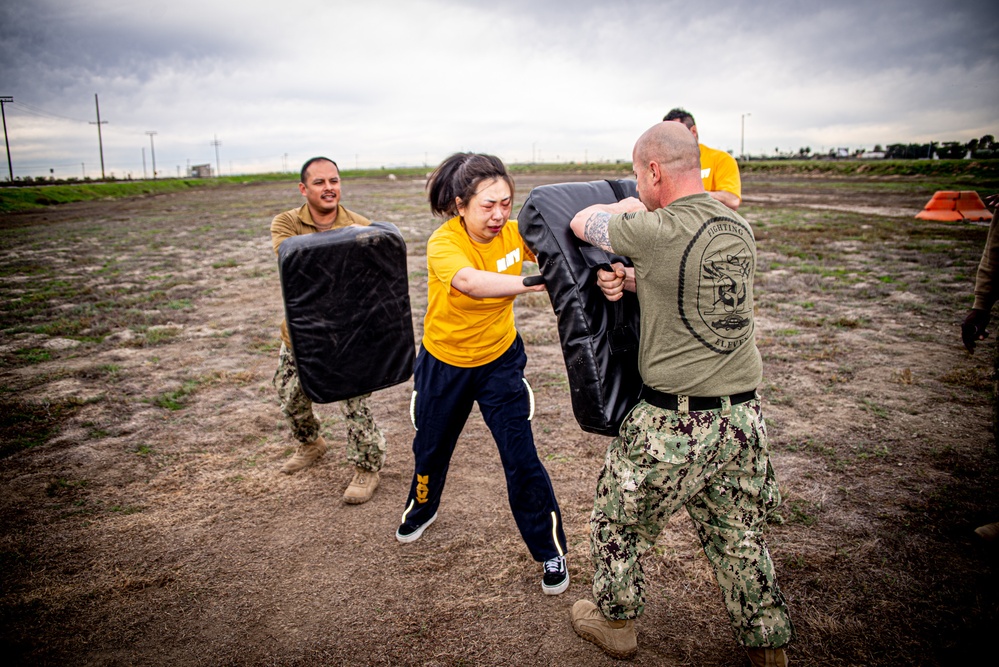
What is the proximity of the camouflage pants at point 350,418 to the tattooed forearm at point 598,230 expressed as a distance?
97.6 inches

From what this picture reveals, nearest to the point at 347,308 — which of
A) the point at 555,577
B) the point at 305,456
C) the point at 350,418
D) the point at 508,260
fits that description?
the point at 350,418

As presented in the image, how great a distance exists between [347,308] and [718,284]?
239 centimetres

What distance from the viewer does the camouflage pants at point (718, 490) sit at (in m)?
2.27

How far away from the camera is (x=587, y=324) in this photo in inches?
96.6

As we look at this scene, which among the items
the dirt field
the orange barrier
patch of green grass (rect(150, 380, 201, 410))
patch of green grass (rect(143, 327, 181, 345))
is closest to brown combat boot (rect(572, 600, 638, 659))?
the dirt field

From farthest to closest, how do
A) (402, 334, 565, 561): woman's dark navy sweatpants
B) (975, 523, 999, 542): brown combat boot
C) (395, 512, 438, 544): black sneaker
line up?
(395, 512, 438, 544): black sneaker → (975, 523, 999, 542): brown combat boot → (402, 334, 565, 561): woman's dark navy sweatpants

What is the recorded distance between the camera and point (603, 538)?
8.30 feet

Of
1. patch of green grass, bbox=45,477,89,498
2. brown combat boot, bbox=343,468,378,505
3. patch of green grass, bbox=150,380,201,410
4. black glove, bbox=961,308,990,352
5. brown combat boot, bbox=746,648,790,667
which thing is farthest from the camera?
patch of green grass, bbox=150,380,201,410

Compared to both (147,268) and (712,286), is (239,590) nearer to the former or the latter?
(712,286)

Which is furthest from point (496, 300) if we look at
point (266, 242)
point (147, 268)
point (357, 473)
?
point (266, 242)

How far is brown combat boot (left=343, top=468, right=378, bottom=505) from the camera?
4.21m

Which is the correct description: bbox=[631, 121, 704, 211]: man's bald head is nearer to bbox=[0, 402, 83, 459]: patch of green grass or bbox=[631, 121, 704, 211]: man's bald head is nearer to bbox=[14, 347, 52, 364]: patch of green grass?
bbox=[0, 402, 83, 459]: patch of green grass

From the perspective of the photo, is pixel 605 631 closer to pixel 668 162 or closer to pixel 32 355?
pixel 668 162

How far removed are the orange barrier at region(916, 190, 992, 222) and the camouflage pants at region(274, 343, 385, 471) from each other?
72.4 ft
